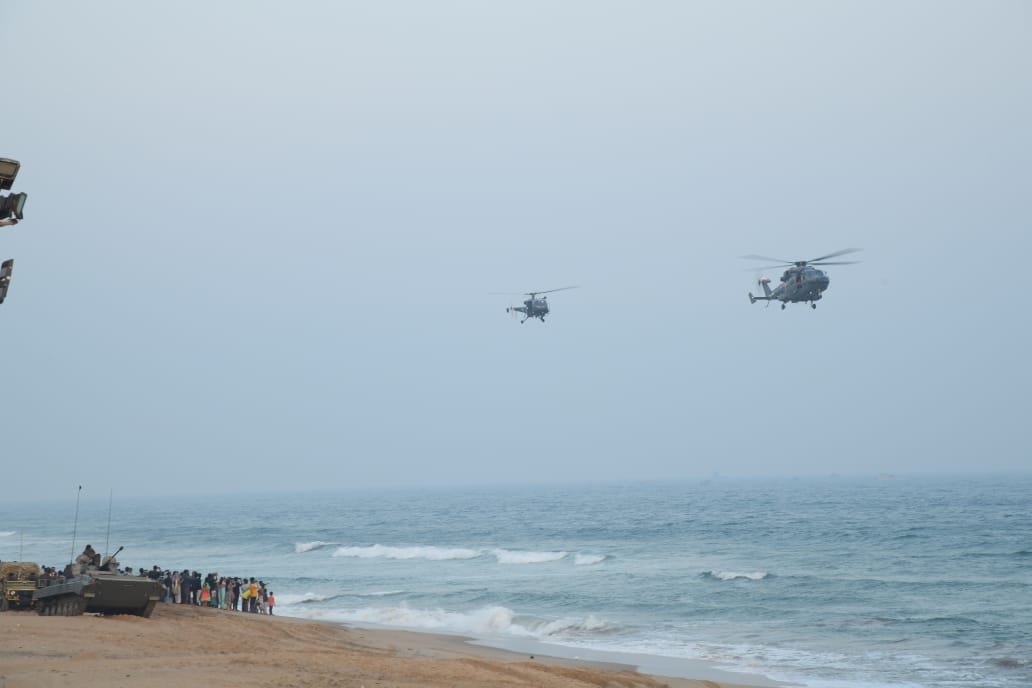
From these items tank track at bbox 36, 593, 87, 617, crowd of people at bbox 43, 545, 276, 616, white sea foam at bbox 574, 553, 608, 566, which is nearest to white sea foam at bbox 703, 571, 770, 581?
white sea foam at bbox 574, 553, 608, 566

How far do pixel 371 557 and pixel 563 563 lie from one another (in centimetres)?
1340

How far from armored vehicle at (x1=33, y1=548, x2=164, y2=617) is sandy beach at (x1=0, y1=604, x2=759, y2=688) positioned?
0.32 m

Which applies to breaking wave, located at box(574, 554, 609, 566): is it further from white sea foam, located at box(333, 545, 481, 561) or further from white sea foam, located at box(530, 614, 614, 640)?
white sea foam, located at box(530, 614, 614, 640)

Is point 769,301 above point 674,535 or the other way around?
above

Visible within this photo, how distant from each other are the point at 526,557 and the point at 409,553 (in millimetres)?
7989

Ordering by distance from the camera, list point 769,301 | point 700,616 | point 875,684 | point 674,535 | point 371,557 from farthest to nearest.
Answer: point 674,535, point 371,557, point 769,301, point 700,616, point 875,684

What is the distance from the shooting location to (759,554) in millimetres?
52156

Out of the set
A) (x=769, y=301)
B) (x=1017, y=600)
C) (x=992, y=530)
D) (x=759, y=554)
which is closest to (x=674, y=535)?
(x=759, y=554)

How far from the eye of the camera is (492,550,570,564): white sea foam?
53.9m

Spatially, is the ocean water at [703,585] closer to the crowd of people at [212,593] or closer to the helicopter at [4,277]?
the crowd of people at [212,593]

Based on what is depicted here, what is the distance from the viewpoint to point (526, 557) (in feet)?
183

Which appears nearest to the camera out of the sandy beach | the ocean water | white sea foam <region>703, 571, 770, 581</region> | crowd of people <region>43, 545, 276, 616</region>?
the sandy beach

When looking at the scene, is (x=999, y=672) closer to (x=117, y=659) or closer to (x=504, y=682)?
(x=504, y=682)

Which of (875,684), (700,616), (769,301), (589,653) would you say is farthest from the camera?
(769,301)
